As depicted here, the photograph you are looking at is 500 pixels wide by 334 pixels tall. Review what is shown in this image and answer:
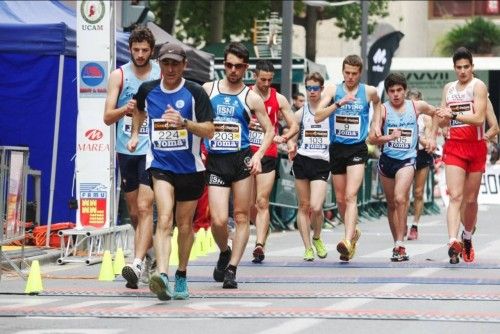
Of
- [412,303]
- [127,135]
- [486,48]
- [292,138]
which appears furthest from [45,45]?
[486,48]

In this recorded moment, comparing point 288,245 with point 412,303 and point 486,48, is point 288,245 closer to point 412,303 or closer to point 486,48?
point 412,303

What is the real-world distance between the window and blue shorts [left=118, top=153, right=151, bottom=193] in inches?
2942

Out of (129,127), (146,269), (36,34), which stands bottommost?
(146,269)

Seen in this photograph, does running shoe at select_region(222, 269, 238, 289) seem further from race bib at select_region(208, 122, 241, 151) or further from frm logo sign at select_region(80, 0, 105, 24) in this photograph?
frm logo sign at select_region(80, 0, 105, 24)

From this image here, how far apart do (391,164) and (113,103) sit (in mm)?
4629

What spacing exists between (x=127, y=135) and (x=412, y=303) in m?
3.12

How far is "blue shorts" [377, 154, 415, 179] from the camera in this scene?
17641 mm

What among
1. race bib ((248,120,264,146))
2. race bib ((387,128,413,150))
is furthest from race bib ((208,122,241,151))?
race bib ((387,128,413,150))

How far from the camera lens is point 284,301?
12461 mm

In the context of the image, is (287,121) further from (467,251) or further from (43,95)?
(43,95)

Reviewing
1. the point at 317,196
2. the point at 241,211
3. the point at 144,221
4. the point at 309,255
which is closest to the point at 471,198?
the point at 317,196

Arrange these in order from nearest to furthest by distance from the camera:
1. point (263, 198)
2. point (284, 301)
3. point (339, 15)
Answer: point (284, 301) → point (263, 198) → point (339, 15)

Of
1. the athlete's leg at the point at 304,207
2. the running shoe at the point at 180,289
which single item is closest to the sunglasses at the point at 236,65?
the running shoe at the point at 180,289

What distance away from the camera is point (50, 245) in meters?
18.3
